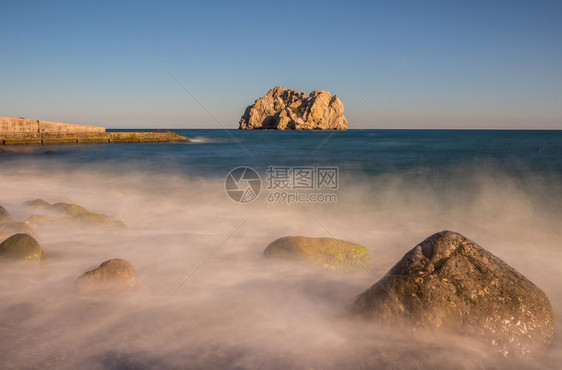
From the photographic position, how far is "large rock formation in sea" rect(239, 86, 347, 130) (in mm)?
139750

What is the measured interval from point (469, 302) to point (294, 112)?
491 ft

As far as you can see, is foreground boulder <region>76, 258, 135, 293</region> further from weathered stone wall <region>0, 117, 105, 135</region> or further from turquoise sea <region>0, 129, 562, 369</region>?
weathered stone wall <region>0, 117, 105, 135</region>

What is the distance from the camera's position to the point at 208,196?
11.9m

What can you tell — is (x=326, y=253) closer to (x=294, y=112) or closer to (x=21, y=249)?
(x=21, y=249)

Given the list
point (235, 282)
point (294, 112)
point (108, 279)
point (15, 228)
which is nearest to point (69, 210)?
point (15, 228)

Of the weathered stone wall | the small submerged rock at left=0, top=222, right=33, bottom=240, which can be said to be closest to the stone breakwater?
the weathered stone wall

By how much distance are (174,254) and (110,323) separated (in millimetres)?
2337

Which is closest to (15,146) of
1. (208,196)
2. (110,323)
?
(208,196)

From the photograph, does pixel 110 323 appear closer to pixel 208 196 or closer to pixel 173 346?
pixel 173 346

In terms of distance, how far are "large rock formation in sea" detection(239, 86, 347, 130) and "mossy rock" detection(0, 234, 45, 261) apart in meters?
137

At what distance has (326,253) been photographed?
5.09 meters

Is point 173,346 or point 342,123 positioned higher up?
point 342,123

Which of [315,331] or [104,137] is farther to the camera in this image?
[104,137]

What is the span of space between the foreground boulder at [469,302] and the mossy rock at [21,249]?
4613 millimetres
